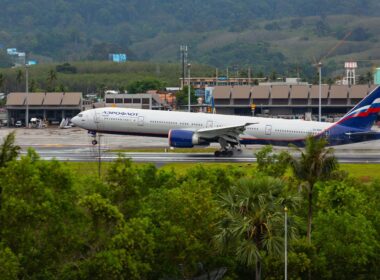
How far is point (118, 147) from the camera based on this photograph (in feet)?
313

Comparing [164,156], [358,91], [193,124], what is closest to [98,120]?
[164,156]

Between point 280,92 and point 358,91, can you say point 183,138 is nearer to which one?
point 280,92

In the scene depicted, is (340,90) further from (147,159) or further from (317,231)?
(317,231)

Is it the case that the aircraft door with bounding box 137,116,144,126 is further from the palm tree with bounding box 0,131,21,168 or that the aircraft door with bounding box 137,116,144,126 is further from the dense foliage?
the palm tree with bounding box 0,131,21,168

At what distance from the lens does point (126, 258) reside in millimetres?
40281

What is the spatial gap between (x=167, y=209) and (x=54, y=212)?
5918 millimetres

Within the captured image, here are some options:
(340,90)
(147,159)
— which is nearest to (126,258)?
(147,159)

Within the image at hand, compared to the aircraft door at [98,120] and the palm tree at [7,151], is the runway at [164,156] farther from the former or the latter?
the palm tree at [7,151]

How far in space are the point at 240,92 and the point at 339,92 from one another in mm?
17663

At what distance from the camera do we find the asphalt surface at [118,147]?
3167 inches

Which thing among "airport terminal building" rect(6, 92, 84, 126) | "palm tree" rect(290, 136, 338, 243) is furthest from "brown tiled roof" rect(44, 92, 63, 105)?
"palm tree" rect(290, 136, 338, 243)

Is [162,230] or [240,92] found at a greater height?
[240,92]

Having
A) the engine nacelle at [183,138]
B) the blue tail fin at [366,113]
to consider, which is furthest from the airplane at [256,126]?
the engine nacelle at [183,138]

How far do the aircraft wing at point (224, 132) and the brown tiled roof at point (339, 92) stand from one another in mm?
77550
